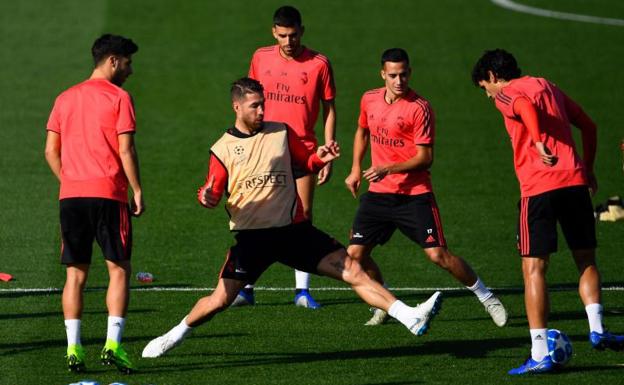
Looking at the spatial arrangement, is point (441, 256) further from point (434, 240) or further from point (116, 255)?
point (116, 255)

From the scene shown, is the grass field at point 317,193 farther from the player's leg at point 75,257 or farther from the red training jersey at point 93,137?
the red training jersey at point 93,137

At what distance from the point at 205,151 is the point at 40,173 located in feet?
9.60

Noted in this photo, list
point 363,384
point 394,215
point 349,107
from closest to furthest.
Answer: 1. point 363,384
2. point 394,215
3. point 349,107

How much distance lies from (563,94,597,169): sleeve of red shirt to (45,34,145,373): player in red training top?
3487 millimetres

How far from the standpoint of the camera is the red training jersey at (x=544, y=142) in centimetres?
1059

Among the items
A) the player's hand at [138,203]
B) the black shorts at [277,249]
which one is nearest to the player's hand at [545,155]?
the black shorts at [277,249]

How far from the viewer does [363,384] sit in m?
10.2

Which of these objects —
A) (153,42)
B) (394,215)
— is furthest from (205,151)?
(394,215)

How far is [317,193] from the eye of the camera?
19.9 meters

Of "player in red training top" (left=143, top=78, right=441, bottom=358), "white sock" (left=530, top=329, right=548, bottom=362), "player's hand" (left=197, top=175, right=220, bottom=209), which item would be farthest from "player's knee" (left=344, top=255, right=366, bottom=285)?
"white sock" (left=530, top=329, right=548, bottom=362)

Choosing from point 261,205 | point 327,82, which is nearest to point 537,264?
point 261,205

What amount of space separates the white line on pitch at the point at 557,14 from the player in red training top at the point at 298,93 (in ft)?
66.3

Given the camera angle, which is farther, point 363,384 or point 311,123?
point 311,123

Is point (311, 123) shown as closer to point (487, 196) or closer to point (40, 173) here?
point (487, 196)
